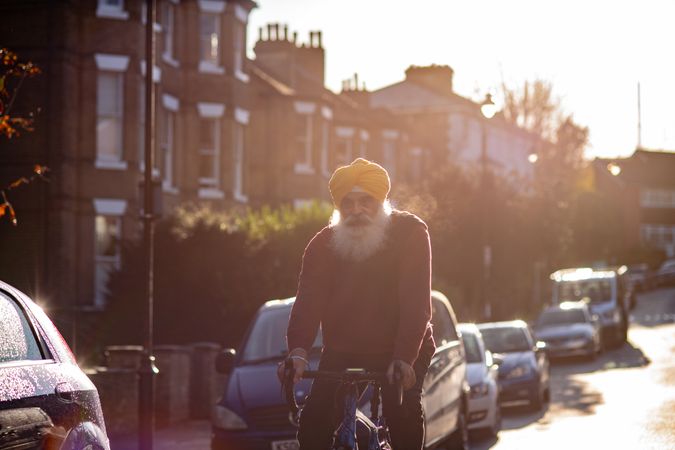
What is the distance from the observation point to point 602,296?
148 feet

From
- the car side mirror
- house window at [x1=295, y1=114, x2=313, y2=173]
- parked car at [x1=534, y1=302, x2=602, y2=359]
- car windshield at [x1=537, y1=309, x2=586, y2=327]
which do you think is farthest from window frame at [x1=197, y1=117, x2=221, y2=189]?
the car side mirror

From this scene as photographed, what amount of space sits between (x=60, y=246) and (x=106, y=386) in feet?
44.5

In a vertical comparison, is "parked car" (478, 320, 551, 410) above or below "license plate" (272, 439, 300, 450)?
below

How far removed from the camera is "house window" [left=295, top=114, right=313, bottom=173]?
44.0 metres

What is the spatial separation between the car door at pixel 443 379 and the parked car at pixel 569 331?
21746mm

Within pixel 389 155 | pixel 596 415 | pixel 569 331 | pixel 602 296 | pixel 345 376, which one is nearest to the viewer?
pixel 345 376

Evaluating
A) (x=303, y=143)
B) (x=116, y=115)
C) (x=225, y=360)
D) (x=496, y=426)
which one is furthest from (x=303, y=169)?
(x=225, y=360)

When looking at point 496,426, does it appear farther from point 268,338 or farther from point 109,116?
point 109,116

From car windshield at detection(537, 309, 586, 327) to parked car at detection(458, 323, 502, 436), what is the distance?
19.4 metres

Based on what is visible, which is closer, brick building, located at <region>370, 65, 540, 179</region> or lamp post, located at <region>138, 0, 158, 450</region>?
lamp post, located at <region>138, 0, 158, 450</region>

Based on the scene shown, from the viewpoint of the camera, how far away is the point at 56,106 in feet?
101

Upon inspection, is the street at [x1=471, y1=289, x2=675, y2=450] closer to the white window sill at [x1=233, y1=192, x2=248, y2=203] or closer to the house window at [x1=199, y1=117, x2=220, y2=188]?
the white window sill at [x1=233, y1=192, x2=248, y2=203]

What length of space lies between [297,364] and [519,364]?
16.7 m

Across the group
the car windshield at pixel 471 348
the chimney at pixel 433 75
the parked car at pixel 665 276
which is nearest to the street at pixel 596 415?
the car windshield at pixel 471 348
